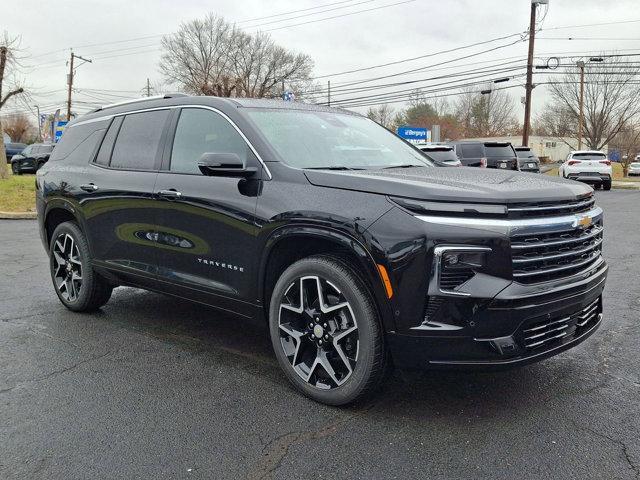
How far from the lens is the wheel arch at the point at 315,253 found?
2926mm

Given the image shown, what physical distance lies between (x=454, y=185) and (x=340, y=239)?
660 mm

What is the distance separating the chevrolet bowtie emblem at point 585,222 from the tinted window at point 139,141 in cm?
297

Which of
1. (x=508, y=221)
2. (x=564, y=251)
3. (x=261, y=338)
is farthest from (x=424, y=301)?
(x=261, y=338)

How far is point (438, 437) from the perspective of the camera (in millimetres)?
2889

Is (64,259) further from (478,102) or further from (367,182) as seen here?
(478,102)

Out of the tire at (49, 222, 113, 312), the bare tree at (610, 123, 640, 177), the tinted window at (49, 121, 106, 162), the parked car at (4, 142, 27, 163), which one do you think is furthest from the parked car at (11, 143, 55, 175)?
the bare tree at (610, 123, 640, 177)

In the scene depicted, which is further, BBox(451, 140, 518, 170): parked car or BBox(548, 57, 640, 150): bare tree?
BBox(548, 57, 640, 150): bare tree

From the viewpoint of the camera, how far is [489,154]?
691 inches

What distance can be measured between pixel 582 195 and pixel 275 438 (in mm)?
2190

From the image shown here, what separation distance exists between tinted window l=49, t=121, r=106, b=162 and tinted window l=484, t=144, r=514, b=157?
14.3 m

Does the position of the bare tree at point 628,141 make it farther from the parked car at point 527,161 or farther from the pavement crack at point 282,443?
the pavement crack at point 282,443

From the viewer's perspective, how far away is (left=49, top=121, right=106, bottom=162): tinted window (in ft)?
16.9

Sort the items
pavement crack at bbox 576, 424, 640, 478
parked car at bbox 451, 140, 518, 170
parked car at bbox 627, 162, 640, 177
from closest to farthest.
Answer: pavement crack at bbox 576, 424, 640, 478 < parked car at bbox 451, 140, 518, 170 < parked car at bbox 627, 162, 640, 177

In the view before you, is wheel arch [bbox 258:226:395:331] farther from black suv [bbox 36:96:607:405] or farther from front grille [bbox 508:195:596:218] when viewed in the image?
front grille [bbox 508:195:596:218]
